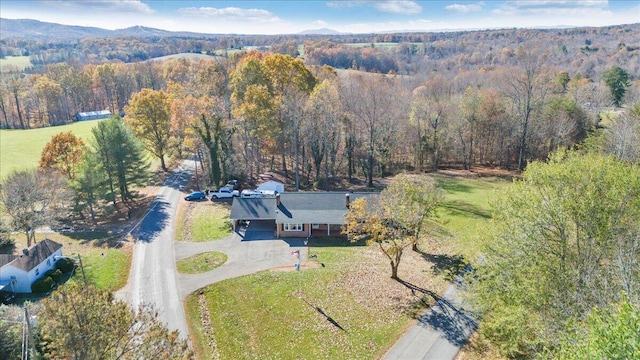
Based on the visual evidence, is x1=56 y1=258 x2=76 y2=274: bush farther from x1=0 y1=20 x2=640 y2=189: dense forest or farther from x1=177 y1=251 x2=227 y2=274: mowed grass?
x1=0 y1=20 x2=640 y2=189: dense forest

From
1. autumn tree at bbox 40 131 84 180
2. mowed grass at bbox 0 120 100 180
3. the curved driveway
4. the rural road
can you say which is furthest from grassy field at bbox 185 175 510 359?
mowed grass at bbox 0 120 100 180

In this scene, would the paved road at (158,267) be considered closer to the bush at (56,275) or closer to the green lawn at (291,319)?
the green lawn at (291,319)

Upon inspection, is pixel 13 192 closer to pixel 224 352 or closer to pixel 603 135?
pixel 224 352

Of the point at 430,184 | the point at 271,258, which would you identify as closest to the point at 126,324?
the point at 271,258

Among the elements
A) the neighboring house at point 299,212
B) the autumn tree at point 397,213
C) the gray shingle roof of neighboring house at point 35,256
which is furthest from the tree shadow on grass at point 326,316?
the gray shingle roof of neighboring house at point 35,256

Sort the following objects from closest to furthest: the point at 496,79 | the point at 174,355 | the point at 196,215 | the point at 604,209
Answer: the point at 174,355, the point at 604,209, the point at 196,215, the point at 496,79

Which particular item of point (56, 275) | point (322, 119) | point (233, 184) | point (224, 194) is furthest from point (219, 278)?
point (322, 119)

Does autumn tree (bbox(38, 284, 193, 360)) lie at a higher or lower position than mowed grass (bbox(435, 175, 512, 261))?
higher
